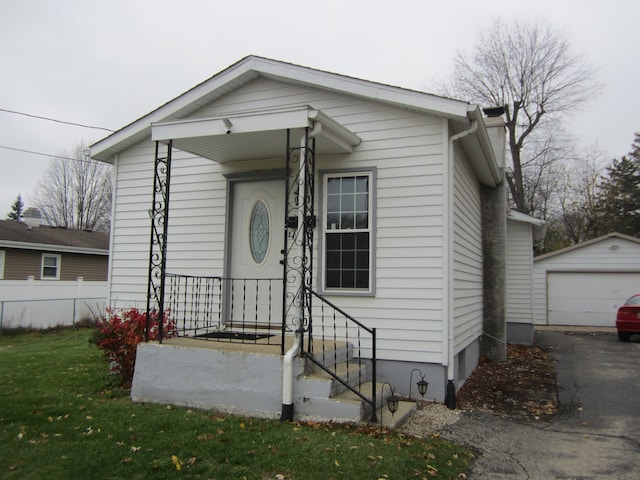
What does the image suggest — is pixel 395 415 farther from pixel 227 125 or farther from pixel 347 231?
pixel 227 125

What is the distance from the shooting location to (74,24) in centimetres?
1114

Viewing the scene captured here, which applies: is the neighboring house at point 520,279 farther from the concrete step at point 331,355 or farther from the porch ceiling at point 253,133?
the concrete step at point 331,355

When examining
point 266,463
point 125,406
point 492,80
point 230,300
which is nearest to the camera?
point 266,463

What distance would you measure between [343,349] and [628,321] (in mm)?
10778

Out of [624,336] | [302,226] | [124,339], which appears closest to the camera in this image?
[302,226]

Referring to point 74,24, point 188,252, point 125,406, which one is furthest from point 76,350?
point 74,24

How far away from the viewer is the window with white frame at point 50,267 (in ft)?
65.0

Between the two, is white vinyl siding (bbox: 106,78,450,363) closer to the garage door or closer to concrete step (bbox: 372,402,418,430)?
concrete step (bbox: 372,402,418,430)

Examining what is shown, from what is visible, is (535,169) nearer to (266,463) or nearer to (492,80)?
(492,80)

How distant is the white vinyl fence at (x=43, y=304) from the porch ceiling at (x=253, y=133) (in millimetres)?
9847

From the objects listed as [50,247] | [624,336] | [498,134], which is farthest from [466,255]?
[50,247]

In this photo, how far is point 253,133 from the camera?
20.0 feet

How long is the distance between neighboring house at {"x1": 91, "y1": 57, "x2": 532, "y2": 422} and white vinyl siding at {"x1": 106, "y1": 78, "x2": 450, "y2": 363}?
0.7 inches

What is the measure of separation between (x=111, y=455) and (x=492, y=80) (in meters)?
30.3
